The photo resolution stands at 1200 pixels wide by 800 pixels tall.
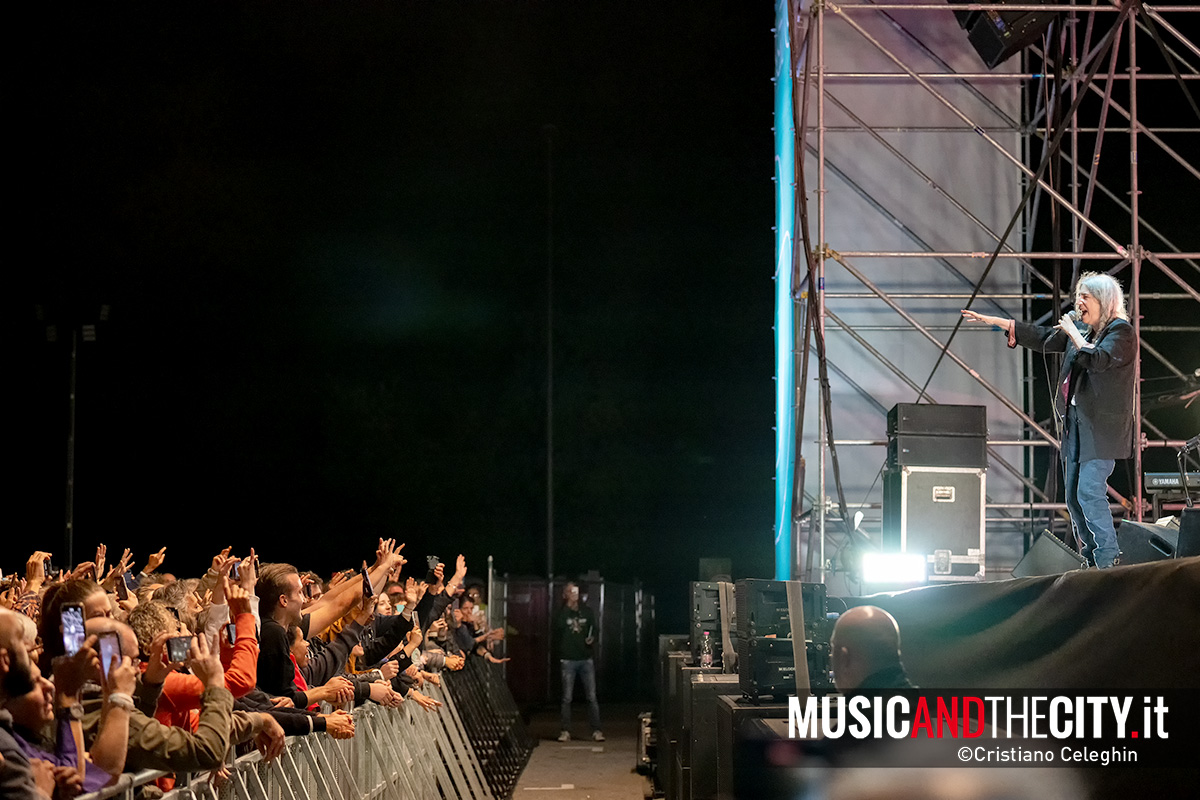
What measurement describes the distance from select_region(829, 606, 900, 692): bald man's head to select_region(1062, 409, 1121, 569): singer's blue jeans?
4242 mm

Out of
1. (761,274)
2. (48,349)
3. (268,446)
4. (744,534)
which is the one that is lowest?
(744,534)

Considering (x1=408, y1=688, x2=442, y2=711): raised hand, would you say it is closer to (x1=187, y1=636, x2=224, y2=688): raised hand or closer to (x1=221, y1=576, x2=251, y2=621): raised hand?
(x1=221, y1=576, x2=251, y2=621): raised hand

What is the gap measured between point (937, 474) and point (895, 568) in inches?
30.1

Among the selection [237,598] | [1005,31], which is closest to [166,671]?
[237,598]

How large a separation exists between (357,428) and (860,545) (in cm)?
1586

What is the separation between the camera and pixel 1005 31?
34.3ft

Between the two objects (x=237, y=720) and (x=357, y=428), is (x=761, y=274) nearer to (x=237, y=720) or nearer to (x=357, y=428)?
(x=357, y=428)

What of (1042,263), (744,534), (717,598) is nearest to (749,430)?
(744,534)

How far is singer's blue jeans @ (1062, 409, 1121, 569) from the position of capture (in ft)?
23.3

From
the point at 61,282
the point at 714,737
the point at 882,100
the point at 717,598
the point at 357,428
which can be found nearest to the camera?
the point at 714,737

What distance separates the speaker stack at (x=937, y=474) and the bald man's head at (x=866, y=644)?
537 centimetres

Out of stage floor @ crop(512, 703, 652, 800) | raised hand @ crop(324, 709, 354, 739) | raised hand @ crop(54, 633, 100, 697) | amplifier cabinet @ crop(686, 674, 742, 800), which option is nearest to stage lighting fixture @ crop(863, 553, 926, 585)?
amplifier cabinet @ crop(686, 674, 742, 800)

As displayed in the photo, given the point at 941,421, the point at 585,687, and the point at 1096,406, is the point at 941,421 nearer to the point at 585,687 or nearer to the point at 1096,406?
the point at 1096,406

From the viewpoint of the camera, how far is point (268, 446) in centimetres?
2430
